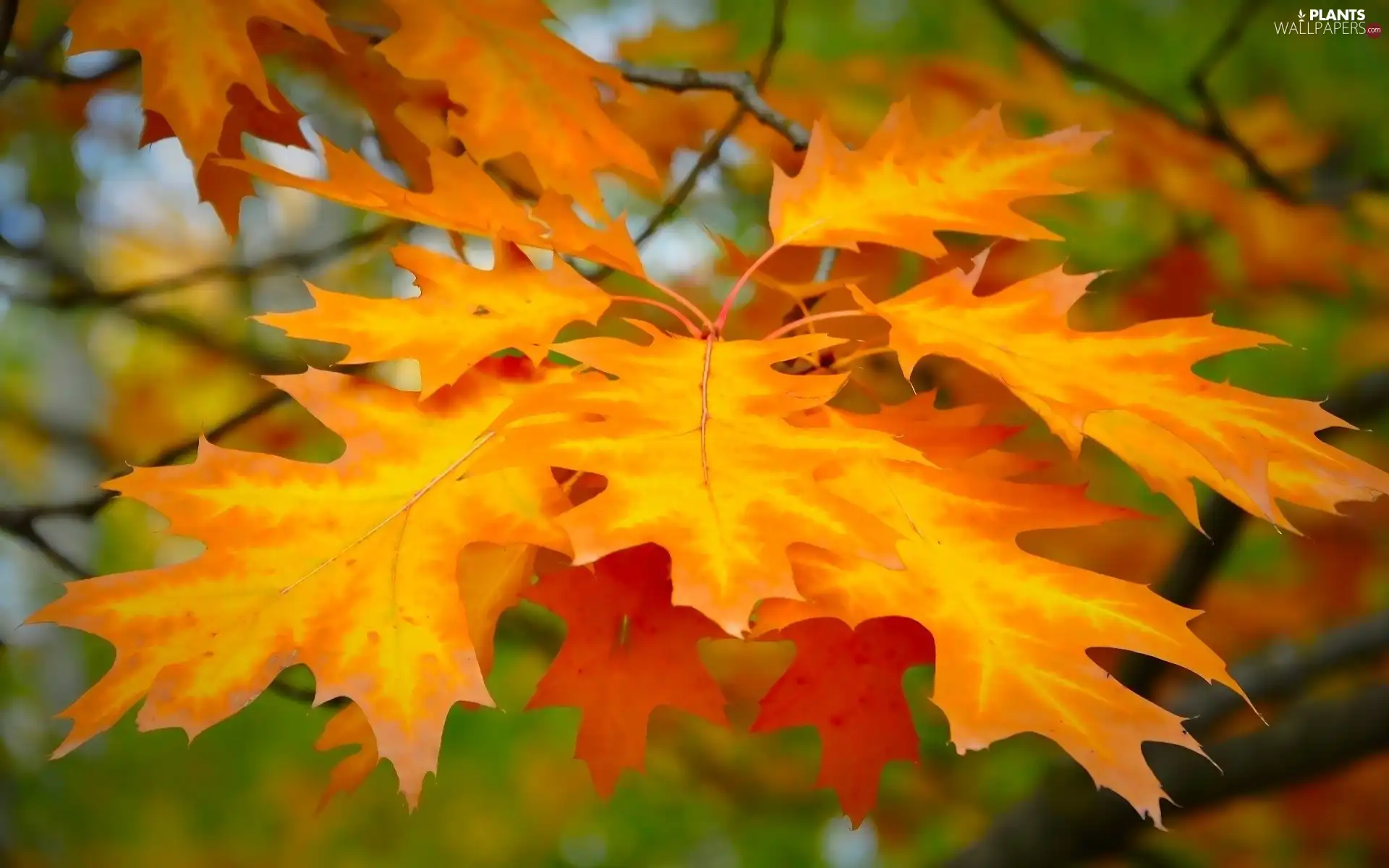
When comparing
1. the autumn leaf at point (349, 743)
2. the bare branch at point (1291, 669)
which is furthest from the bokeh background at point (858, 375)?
Result: the autumn leaf at point (349, 743)

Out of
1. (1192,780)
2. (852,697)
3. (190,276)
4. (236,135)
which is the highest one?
(236,135)

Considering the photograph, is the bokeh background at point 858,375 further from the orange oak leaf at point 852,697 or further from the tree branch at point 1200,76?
the orange oak leaf at point 852,697

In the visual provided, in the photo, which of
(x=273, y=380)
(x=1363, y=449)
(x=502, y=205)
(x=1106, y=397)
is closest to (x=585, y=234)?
(x=502, y=205)

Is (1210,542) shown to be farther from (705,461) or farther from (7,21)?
(7,21)

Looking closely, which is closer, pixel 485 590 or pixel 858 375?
pixel 485 590

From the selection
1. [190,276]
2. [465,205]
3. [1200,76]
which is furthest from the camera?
[190,276]

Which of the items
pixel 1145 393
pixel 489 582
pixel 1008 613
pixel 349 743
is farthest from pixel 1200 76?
pixel 349 743

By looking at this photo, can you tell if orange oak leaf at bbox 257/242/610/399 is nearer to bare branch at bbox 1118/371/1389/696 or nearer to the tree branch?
the tree branch
